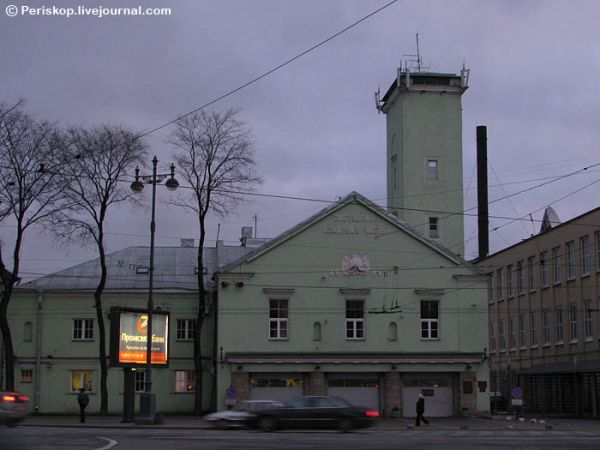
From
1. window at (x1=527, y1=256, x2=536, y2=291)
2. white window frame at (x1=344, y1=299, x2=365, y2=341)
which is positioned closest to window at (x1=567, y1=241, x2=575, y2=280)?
window at (x1=527, y1=256, x2=536, y2=291)

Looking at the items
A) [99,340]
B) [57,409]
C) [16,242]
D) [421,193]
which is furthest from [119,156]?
[421,193]

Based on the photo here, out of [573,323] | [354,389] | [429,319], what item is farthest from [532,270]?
[354,389]

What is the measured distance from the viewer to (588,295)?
176 feet

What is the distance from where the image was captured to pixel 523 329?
65.7 metres

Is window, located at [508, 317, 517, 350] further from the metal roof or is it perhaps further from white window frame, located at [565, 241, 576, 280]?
the metal roof

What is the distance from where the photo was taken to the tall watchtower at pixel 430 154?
219ft

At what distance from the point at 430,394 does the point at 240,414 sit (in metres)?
19.0

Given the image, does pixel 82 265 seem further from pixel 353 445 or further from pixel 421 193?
pixel 353 445

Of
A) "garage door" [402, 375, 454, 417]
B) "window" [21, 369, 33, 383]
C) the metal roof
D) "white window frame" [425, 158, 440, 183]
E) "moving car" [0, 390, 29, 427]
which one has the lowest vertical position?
"garage door" [402, 375, 454, 417]

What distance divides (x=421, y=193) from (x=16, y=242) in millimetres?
29656

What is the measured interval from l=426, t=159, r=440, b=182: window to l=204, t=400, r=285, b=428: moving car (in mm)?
35926

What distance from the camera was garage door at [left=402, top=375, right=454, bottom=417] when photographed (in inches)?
1987

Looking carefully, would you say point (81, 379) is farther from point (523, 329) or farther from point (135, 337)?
point (523, 329)

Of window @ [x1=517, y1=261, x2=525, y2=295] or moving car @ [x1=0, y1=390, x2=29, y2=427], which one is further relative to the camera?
window @ [x1=517, y1=261, x2=525, y2=295]
